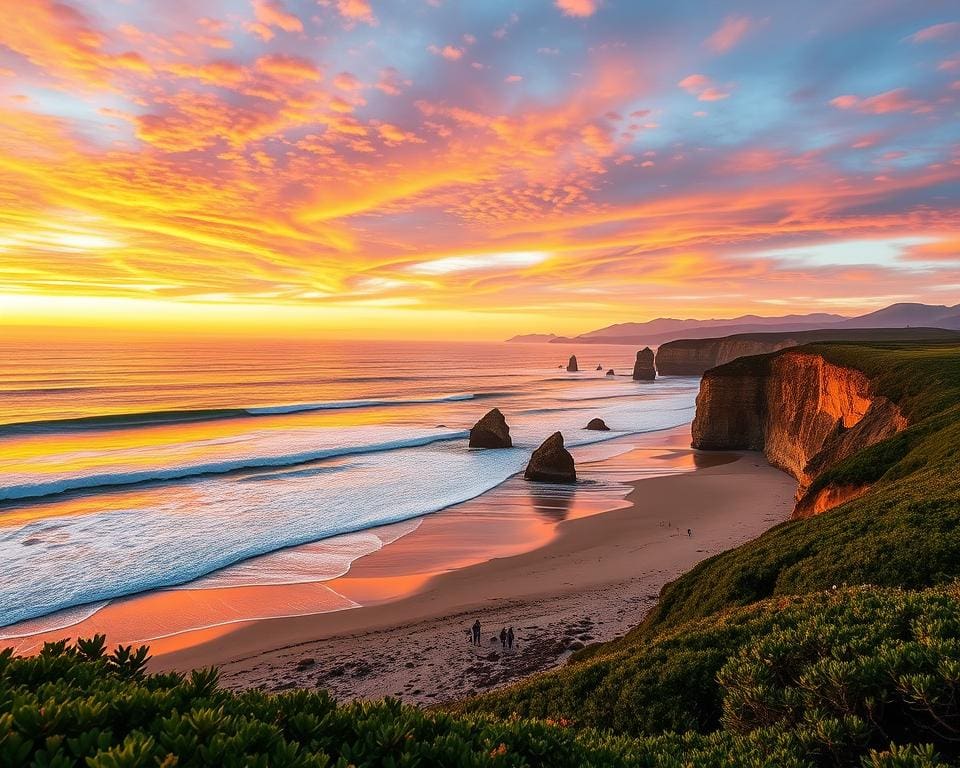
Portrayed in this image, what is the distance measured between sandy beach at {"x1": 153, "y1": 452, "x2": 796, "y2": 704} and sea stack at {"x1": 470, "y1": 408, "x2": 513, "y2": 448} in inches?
833

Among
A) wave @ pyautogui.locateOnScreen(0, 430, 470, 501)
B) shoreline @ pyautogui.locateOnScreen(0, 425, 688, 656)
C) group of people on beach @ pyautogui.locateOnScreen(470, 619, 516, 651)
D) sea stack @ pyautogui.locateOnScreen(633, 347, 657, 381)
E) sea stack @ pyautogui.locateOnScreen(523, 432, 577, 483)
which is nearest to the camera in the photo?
group of people on beach @ pyautogui.locateOnScreen(470, 619, 516, 651)

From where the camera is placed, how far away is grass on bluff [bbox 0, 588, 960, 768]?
3.32m

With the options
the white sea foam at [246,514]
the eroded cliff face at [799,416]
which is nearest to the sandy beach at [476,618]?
the white sea foam at [246,514]

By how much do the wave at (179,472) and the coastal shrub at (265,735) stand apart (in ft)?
129

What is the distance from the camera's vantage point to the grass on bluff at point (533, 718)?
3.32m

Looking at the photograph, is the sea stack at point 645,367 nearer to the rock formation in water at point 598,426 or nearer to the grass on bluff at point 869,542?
the rock formation in water at point 598,426

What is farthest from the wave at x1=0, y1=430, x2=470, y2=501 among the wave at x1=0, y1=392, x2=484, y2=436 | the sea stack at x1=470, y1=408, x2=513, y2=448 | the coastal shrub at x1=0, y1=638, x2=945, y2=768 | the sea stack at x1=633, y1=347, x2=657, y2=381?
the sea stack at x1=633, y1=347, x2=657, y2=381

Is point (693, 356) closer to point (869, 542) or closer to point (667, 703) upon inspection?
point (869, 542)

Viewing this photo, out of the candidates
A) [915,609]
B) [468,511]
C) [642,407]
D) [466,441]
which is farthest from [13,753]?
[642,407]

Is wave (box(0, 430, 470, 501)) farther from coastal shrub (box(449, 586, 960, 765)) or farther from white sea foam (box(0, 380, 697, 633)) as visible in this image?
coastal shrub (box(449, 586, 960, 765))

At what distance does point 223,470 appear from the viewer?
42.6 m

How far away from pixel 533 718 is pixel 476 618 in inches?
608

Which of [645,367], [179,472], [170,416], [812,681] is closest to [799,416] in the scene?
[812,681]

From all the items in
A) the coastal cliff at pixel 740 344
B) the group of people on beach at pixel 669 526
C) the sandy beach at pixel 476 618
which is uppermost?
the coastal cliff at pixel 740 344
